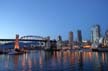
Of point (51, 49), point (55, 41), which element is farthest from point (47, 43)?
point (55, 41)

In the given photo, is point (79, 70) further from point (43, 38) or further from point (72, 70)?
point (43, 38)

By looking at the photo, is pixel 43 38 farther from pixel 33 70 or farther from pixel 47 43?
pixel 33 70

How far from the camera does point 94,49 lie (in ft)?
598

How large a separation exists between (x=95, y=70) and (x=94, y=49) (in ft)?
478

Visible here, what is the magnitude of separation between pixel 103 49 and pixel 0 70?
14279 cm

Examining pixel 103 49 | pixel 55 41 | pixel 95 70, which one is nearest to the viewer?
pixel 95 70

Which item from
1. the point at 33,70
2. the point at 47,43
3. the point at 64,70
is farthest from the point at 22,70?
the point at 47,43

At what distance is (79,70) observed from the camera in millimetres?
38969

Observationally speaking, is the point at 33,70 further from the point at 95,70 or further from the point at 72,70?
the point at 95,70

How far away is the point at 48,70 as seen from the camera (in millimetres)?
39312

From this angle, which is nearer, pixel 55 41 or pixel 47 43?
pixel 47 43

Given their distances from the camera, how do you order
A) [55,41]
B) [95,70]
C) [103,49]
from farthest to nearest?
[55,41]
[103,49]
[95,70]

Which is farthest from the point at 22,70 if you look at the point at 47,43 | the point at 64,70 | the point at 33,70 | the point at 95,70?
the point at 47,43

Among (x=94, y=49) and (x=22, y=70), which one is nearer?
(x=22, y=70)
